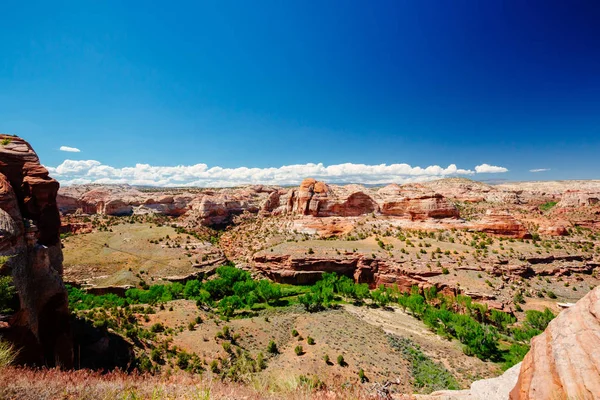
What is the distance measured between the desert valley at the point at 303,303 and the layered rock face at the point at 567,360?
0.09ft

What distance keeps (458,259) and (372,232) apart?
1519cm

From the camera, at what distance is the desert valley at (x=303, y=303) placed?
232 inches

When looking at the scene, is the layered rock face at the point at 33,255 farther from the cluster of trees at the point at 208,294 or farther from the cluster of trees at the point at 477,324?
the cluster of trees at the point at 477,324

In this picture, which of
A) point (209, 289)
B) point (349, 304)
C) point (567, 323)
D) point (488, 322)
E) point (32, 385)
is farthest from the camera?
point (209, 289)

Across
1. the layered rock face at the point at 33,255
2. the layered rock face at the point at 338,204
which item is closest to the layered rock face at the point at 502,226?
the layered rock face at the point at 338,204

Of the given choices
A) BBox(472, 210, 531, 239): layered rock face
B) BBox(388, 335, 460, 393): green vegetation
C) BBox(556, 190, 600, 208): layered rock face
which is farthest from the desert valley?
BBox(556, 190, 600, 208): layered rock face

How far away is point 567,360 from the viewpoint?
500cm

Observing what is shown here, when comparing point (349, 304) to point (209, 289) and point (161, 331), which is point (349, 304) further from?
point (161, 331)

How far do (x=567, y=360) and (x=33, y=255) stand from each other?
17.5 metres

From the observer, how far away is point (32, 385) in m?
4.89

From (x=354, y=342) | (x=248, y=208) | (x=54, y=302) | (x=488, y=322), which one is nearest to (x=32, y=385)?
(x=54, y=302)

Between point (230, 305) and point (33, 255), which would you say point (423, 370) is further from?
point (33, 255)

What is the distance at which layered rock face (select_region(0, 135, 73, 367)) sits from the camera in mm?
9359

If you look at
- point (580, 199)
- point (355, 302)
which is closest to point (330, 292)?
point (355, 302)
